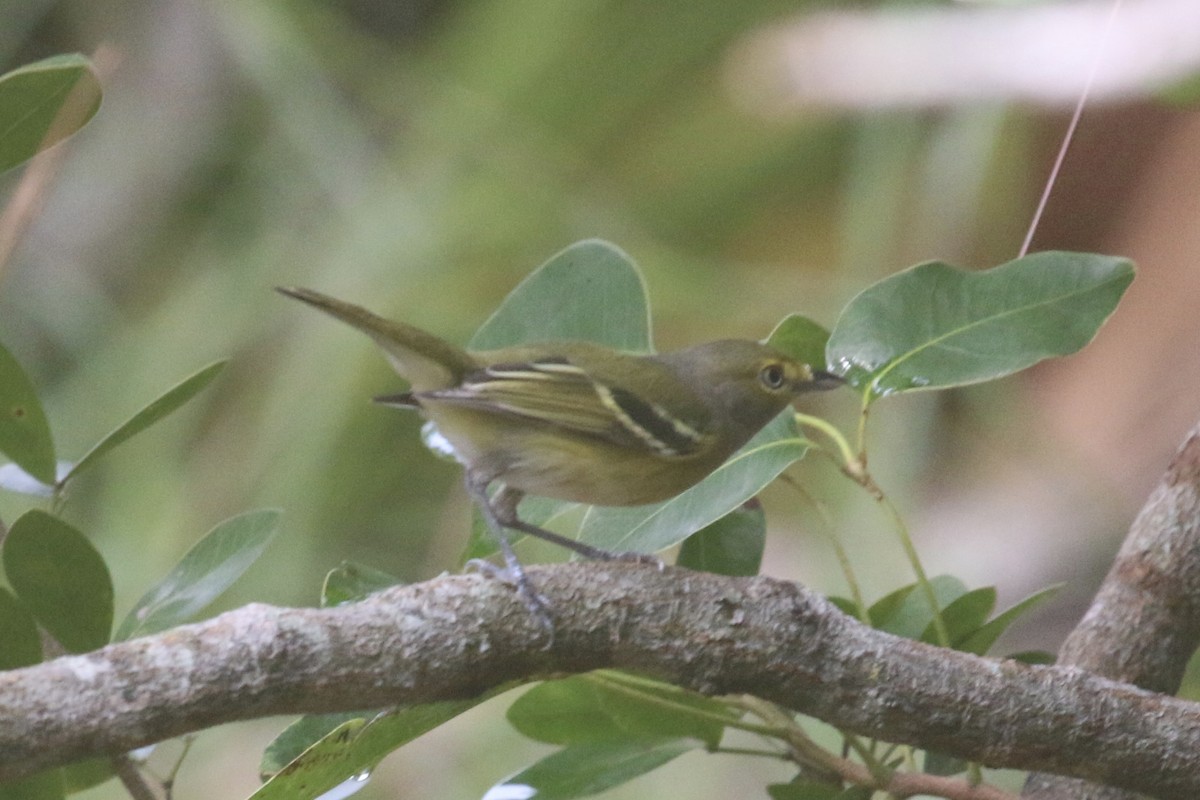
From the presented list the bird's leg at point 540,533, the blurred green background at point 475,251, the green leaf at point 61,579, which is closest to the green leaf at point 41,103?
the green leaf at point 61,579

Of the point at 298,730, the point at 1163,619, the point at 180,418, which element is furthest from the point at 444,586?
the point at 180,418

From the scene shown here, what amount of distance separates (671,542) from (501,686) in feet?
1.27

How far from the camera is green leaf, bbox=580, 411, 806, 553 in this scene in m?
1.74

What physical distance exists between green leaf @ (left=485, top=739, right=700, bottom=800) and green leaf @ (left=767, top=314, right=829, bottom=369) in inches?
24.3

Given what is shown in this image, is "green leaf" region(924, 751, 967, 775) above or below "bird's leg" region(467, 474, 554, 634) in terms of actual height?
below

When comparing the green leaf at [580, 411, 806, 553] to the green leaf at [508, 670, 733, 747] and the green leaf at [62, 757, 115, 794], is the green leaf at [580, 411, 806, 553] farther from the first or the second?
the green leaf at [62, 757, 115, 794]

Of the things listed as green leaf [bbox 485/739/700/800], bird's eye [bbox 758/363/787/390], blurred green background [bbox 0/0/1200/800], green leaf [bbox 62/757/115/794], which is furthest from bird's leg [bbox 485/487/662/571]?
blurred green background [bbox 0/0/1200/800]

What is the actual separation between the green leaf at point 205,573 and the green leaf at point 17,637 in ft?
0.46

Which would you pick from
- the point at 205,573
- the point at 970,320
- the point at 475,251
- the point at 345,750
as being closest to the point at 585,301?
the point at 970,320

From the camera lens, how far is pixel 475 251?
4836 millimetres

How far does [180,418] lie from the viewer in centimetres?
491

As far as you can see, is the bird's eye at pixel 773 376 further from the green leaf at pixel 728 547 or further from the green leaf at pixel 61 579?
the green leaf at pixel 61 579

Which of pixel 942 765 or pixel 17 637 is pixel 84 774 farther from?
pixel 942 765

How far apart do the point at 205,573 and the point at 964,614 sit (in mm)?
1066
